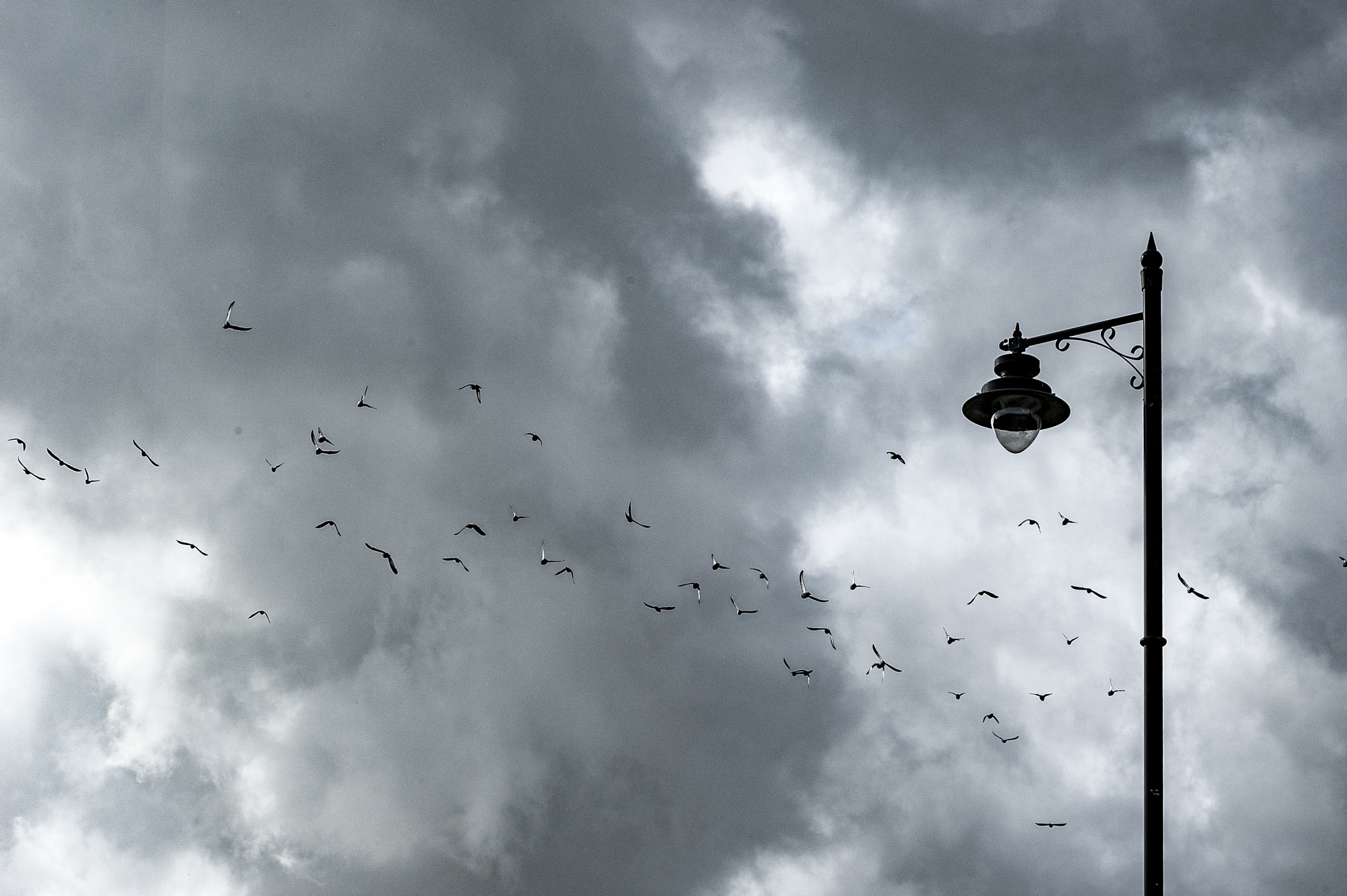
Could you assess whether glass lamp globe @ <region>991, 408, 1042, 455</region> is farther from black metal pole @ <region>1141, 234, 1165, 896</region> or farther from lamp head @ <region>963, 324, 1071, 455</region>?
black metal pole @ <region>1141, 234, 1165, 896</region>

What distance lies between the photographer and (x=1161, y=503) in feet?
46.5

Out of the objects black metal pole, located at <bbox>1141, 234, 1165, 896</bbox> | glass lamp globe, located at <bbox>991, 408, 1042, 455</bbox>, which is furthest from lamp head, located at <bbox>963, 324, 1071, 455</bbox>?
black metal pole, located at <bbox>1141, 234, 1165, 896</bbox>

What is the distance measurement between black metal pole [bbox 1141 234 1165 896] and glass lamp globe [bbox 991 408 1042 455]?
242 cm

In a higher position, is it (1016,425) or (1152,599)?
(1016,425)

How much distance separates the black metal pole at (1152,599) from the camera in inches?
523

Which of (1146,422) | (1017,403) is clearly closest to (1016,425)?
(1017,403)

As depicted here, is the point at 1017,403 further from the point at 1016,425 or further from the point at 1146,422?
the point at 1146,422

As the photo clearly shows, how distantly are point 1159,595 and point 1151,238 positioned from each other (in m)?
4.47

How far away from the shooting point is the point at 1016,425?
56.7ft

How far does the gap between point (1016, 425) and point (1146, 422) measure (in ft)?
9.37

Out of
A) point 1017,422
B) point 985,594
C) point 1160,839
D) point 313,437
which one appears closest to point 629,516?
point 313,437

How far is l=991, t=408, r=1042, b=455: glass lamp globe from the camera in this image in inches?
677

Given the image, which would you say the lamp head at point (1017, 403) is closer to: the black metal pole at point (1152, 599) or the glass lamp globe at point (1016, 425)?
the glass lamp globe at point (1016, 425)

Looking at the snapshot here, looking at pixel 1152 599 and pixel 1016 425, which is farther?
pixel 1016 425
